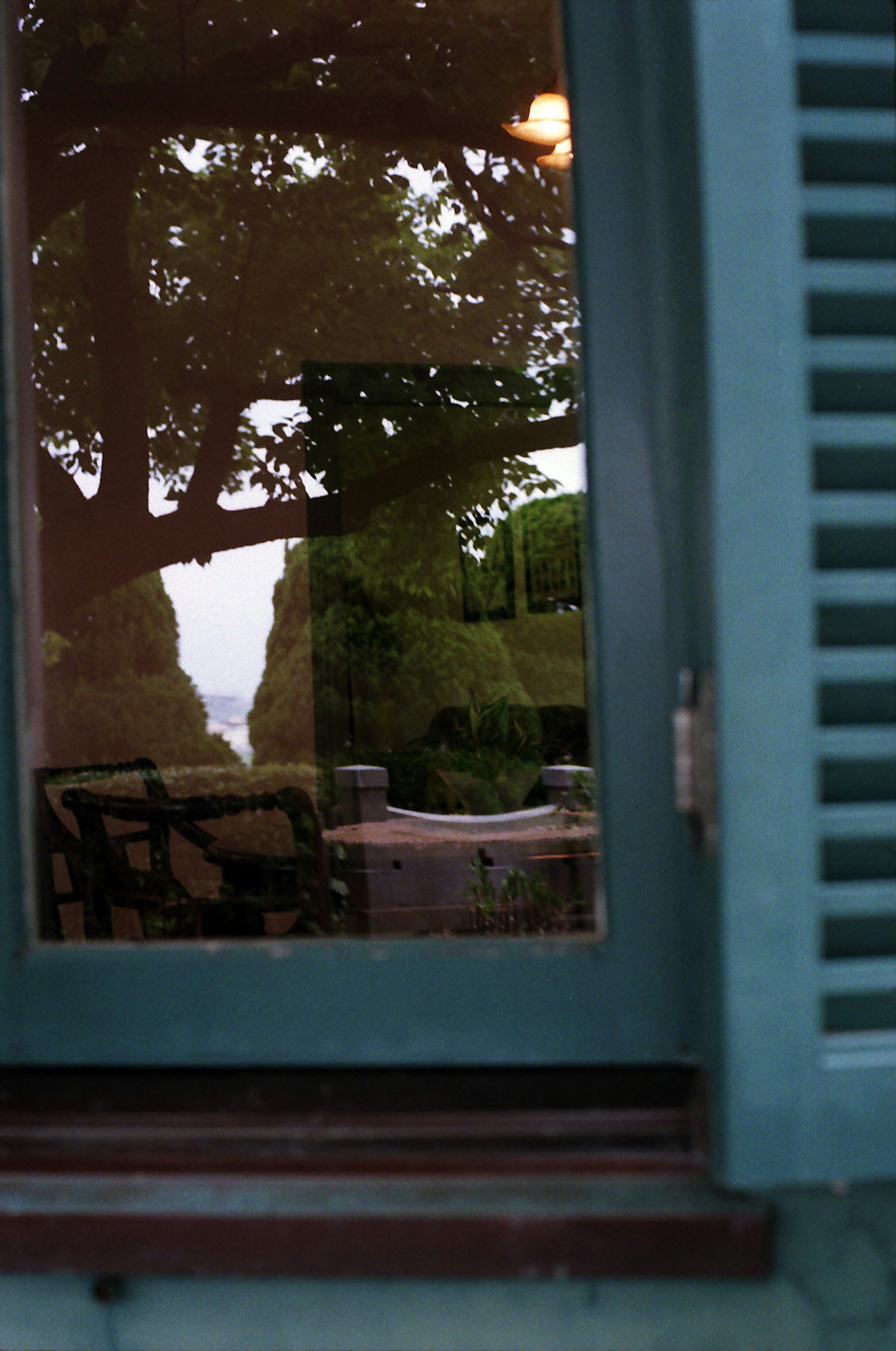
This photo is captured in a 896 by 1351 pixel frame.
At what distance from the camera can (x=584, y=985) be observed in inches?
38.0

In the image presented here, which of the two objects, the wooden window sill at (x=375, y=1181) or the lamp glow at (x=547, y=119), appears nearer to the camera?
the wooden window sill at (x=375, y=1181)

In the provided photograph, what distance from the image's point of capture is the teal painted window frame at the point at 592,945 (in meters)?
0.96

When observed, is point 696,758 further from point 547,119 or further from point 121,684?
point 121,684

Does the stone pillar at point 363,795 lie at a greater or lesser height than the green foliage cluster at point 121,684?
lesser

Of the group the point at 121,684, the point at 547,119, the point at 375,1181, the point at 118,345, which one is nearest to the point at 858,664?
the point at 375,1181

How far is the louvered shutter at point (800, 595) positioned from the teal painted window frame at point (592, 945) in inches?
4.6

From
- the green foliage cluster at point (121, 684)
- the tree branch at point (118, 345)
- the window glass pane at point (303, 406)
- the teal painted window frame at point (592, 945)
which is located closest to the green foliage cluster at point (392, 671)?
the window glass pane at point (303, 406)

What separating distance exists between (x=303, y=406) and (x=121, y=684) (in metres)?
1.71

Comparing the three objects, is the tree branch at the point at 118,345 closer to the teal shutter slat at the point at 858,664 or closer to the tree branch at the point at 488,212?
the tree branch at the point at 488,212

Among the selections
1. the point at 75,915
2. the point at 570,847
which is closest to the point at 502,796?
the point at 570,847

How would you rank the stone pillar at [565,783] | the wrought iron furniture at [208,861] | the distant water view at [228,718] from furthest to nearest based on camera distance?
1. the distant water view at [228,718]
2. the stone pillar at [565,783]
3. the wrought iron furniture at [208,861]

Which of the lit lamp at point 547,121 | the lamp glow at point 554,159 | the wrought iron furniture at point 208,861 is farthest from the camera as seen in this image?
the lamp glow at point 554,159

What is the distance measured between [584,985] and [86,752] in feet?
17.7

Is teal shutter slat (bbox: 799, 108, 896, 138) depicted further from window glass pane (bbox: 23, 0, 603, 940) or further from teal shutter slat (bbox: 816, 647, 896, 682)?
window glass pane (bbox: 23, 0, 603, 940)
